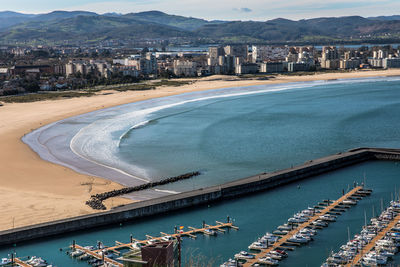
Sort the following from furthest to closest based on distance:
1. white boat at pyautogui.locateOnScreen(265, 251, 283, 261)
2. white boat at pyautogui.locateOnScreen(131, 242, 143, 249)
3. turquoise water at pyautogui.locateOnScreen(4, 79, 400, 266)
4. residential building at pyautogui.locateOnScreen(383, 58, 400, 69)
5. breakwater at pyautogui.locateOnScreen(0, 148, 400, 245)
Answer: residential building at pyautogui.locateOnScreen(383, 58, 400, 69), breakwater at pyautogui.locateOnScreen(0, 148, 400, 245), turquoise water at pyautogui.locateOnScreen(4, 79, 400, 266), white boat at pyautogui.locateOnScreen(131, 242, 143, 249), white boat at pyautogui.locateOnScreen(265, 251, 283, 261)

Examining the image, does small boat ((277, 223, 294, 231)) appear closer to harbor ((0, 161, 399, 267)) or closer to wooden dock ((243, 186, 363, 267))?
wooden dock ((243, 186, 363, 267))

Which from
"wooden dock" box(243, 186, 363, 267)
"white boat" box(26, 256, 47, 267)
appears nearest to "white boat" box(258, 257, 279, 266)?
"wooden dock" box(243, 186, 363, 267)

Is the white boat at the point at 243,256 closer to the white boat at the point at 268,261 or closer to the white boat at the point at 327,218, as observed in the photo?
the white boat at the point at 268,261

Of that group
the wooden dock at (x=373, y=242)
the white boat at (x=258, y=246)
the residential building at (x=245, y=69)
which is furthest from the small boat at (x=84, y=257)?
the residential building at (x=245, y=69)

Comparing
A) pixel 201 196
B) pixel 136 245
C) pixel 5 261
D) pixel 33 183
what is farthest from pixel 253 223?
pixel 33 183

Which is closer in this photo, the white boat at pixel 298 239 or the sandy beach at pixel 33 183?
the white boat at pixel 298 239

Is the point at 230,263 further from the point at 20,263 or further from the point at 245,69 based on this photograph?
the point at 245,69
